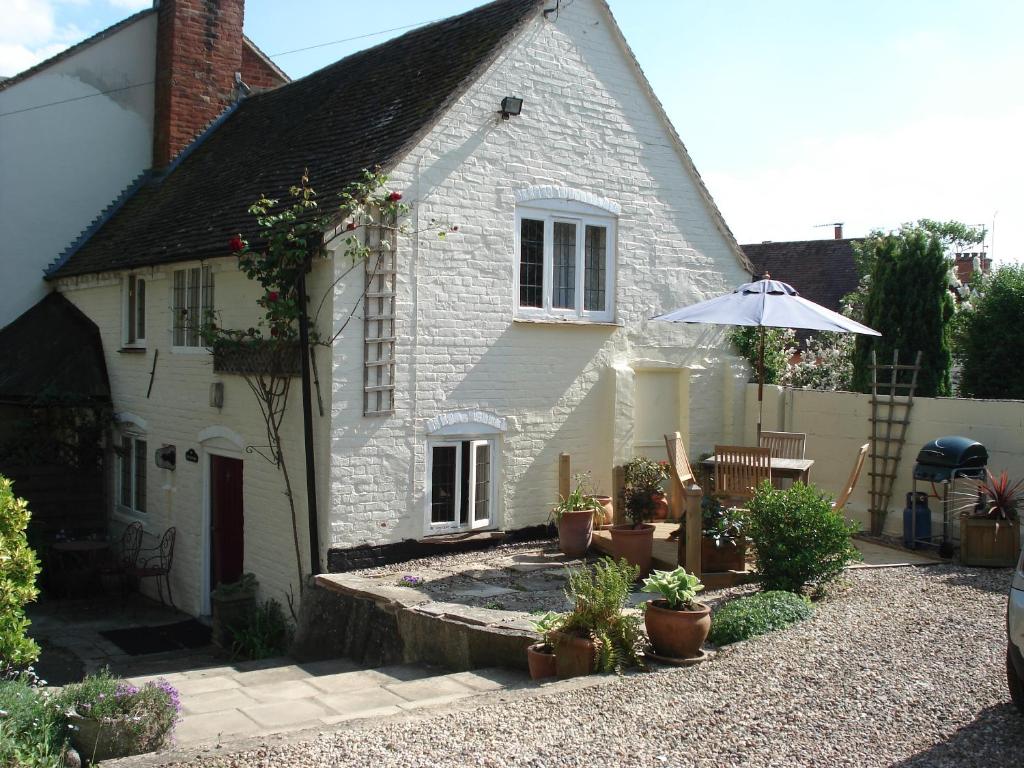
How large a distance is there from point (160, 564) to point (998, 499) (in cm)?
1159

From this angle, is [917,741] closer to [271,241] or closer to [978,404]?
[978,404]

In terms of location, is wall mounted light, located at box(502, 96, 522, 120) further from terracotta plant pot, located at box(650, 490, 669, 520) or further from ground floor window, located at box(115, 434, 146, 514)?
ground floor window, located at box(115, 434, 146, 514)

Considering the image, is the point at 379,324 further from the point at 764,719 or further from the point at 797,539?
the point at 764,719

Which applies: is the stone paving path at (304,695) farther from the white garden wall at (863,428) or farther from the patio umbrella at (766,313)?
the white garden wall at (863,428)

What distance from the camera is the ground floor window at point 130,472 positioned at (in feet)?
51.2

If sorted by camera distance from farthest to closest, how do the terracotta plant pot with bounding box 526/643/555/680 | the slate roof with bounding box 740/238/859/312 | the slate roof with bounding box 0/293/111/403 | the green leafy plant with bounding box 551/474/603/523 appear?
1. the slate roof with bounding box 740/238/859/312
2. the slate roof with bounding box 0/293/111/403
3. the green leafy plant with bounding box 551/474/603/523
4. the terracotta plant pot with bounding box 526/643/555/680

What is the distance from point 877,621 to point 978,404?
491cm

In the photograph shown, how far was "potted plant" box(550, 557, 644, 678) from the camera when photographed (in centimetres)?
735

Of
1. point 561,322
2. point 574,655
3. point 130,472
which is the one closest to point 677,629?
point 574,655

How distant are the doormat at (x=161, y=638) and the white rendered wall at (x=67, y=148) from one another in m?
7.46

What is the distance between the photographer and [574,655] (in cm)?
735

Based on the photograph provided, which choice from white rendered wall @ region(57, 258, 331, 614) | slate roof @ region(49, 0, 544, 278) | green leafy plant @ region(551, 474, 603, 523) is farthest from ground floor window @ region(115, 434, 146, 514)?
green leafy plant @ region(551, 474, 603, 523)

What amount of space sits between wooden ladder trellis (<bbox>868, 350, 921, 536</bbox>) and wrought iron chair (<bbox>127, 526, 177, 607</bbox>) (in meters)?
10.0

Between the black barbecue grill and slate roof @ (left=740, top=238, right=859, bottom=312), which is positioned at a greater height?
slate roof @ (left=740, top=238, right=859, bottom=312)
